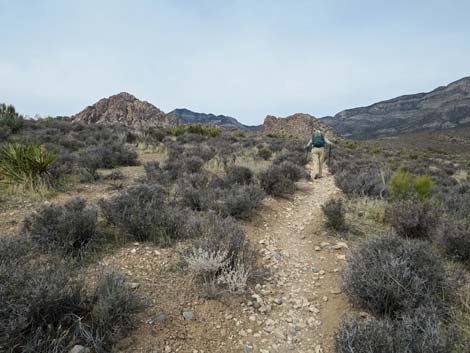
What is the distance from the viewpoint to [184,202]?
6020 mm

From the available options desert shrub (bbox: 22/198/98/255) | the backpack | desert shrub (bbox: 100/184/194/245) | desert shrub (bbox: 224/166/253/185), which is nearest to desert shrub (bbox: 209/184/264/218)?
desert shrub (bbox: 100/184/194/245)

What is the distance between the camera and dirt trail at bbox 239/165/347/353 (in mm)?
2824

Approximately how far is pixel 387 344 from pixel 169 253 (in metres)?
2.86

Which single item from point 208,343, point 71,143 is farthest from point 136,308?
point 71,143

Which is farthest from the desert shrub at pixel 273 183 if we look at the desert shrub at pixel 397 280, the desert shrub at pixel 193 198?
the desert shrub at pixel 397 280

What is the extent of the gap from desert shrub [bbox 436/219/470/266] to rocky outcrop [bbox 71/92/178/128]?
4612cm

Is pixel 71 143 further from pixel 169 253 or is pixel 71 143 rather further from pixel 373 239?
pixel 373 239

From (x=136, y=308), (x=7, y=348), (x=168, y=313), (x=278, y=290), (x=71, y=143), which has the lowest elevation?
(x=278, y=290)

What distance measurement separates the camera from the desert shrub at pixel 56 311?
2154mm

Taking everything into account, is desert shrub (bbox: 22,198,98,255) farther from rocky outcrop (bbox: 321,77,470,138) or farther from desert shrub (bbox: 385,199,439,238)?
rocky outcrop (bbox: 321,77,470,138)

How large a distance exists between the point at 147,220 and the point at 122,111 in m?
52.5

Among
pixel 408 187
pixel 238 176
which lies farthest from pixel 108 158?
pixel 408 187

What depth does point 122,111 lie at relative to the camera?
51438 millimetres

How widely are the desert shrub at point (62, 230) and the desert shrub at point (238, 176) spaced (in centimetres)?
426
